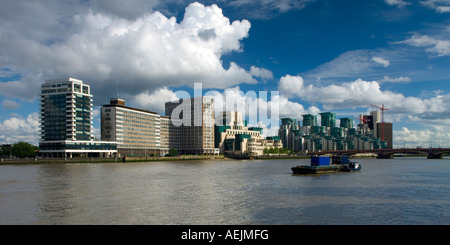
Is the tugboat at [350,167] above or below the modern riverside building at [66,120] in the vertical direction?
below

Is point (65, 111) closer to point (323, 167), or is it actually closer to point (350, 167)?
point (323, 167)

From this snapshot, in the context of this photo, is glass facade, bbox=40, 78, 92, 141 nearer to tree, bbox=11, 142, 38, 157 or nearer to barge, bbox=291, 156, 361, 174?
tree, bbox=11, 142, 38, 157

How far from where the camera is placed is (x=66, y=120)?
168500mm

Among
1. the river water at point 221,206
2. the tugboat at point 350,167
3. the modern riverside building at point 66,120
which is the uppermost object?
the modern riverside building at point 66,120

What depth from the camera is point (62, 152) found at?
164 m

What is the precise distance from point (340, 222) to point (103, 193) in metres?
31.8

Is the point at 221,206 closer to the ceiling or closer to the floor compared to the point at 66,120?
closer to the floor

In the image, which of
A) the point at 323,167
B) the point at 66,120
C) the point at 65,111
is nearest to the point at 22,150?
the point at 66,120

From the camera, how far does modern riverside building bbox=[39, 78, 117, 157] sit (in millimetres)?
167450

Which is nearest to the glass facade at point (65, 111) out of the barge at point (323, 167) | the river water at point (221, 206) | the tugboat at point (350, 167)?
the barge at point (323, 167)

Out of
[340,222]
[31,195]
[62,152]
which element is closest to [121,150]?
[62,152]

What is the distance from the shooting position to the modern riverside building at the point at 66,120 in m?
167

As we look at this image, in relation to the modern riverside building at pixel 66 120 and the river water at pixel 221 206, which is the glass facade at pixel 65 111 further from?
the river water at pixel 221 206

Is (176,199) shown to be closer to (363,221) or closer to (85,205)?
(85,205)
